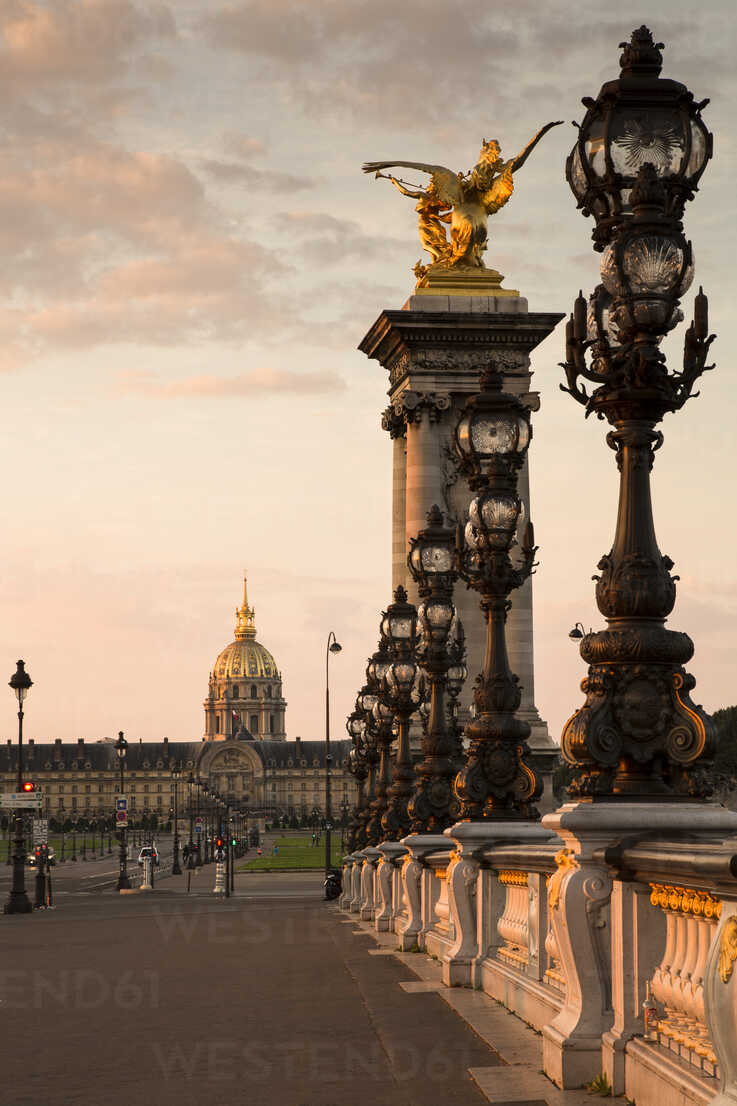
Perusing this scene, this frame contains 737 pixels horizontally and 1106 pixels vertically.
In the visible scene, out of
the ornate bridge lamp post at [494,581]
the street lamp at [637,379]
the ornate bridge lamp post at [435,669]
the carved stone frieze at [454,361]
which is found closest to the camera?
the street lamp at [637,379]

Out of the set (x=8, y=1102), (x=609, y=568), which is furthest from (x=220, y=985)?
(x=609, y=568)

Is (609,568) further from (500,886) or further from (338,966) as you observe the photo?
(338,966)

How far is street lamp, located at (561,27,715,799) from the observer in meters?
10.9

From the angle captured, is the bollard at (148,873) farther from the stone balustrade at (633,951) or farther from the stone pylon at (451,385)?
the stone balustrade at (633,951)

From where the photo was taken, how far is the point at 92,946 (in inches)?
1109

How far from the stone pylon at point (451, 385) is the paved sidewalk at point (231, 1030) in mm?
35059

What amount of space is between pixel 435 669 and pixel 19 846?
3190 centimetres

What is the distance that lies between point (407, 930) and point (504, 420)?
7.90 metres

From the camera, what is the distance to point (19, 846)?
53438mm

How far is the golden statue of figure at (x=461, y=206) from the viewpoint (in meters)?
64.1

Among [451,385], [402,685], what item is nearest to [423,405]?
[451,385]

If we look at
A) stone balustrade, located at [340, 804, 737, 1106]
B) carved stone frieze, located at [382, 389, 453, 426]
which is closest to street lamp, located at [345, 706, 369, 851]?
carved stone frieze, located at [382, 389, 453, 426]

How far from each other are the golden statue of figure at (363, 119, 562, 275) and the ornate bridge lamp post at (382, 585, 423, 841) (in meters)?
34.9

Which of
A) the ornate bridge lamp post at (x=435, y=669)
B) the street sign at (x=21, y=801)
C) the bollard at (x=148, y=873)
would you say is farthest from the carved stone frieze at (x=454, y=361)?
the ornate bridge lamp post at (x=435, y=669)
